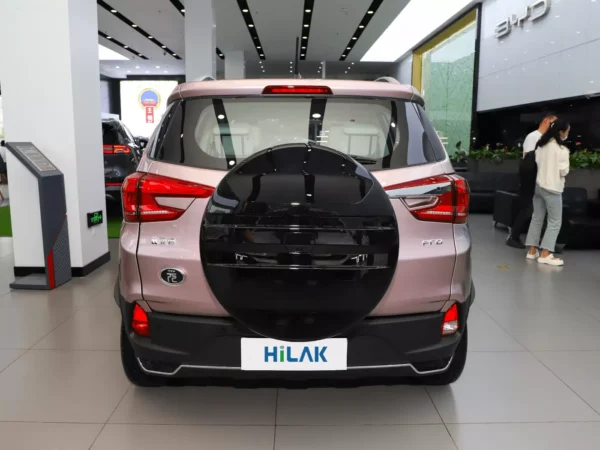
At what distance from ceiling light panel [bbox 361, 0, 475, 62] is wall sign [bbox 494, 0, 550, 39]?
1.41m

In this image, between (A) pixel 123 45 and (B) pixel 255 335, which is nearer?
(B) pixel 255 335

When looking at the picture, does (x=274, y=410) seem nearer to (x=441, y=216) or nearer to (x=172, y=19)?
(x=441, y=216)

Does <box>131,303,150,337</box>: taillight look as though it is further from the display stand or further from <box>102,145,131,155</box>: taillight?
<box>102,145,131,155</box>: taillight

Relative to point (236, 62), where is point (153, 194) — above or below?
below

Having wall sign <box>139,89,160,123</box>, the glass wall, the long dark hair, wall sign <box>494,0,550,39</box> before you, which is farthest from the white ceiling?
the long dark hair

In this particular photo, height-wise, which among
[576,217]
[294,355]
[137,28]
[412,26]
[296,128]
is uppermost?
[412,26]

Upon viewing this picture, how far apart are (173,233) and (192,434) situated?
0.83 meters

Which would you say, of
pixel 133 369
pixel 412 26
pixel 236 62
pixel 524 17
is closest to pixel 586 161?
pixel 524 17

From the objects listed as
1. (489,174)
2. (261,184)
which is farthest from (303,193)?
(489,174)

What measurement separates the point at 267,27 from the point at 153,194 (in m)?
12.6

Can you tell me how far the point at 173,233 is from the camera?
168 centimetres

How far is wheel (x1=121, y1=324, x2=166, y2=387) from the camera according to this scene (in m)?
2.11

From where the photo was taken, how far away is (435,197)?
1724mm

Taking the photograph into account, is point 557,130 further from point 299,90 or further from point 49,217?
point 49,217
